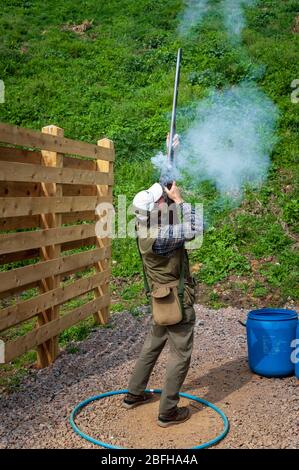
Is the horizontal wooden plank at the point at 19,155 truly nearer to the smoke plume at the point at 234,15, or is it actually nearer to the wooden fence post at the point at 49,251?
the wooden fence post at the point at 49,251

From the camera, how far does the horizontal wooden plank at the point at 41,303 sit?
484cm

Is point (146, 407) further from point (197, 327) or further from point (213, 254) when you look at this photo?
point (213, 254)

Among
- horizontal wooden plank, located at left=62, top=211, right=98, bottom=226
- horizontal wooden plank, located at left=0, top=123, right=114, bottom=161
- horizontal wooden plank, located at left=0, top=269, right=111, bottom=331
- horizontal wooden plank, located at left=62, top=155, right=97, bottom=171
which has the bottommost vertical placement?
horizontal wooden plank, located at left=0, top=269, right=111, bottom=331

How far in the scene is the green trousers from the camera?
4.34 m

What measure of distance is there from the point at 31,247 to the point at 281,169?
745 centimetres

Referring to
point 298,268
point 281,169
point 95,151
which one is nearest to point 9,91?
point 281,169

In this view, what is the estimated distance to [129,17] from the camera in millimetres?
18438

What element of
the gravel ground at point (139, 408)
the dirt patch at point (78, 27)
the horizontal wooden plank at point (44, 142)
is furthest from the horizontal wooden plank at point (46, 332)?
the dirt patch at point (78, 27)

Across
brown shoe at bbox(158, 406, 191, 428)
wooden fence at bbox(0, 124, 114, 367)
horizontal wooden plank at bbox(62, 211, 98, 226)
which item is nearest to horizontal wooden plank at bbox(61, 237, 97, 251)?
wooden fence at bbox(0, 124, 114, 367)

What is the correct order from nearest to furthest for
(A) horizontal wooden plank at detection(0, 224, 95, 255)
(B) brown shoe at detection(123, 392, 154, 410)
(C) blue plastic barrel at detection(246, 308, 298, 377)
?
(B) brown shoe at detection(123, 392, 154, 410) < (A) horizontal wooden plank at detection(0, 224, 95, 255) < (C) blue plastic barrel at detection(246, 308, 298, 377)

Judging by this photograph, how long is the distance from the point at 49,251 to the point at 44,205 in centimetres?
52

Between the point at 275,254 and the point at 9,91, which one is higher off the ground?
the point at 9,91

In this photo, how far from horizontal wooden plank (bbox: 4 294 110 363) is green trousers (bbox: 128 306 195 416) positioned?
1157 millimetres

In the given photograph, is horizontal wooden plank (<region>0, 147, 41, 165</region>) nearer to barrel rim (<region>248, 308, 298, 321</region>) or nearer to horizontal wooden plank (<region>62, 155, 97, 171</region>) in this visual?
horizontal wooden plank (<region>62, 155, 97, 171</region>)
